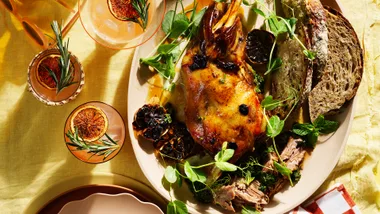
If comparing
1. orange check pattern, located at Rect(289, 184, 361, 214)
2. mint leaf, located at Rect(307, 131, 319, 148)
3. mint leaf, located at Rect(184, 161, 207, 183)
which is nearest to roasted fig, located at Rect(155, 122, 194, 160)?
mint leaf, located at Rect(184, 161, 207, 183)

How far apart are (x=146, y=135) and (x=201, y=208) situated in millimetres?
477

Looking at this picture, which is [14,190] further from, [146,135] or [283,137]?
[283,137]

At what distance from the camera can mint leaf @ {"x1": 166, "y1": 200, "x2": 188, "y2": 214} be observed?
9.28 ft

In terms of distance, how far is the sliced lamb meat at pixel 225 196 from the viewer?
2.82m

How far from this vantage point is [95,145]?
2812 mm

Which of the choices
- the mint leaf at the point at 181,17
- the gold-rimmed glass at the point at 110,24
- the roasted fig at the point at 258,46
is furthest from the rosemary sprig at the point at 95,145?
the roasted fig at the point at 258,46

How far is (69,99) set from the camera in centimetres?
292

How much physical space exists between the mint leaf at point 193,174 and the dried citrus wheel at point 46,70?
0.80m

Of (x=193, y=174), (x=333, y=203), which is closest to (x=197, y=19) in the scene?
(x=193, y=174)

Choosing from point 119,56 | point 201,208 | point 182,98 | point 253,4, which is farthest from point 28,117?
point 253,4

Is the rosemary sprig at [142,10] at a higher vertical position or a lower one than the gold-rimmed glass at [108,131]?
higher

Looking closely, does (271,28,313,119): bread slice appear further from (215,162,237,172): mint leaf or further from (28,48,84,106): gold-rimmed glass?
(28,48,84,106): gold-rimmed glass

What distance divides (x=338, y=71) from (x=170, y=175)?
1034 millimetres

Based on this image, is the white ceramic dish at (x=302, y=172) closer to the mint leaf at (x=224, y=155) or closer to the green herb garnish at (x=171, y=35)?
the green herb garnish at (x=171, y=35)
